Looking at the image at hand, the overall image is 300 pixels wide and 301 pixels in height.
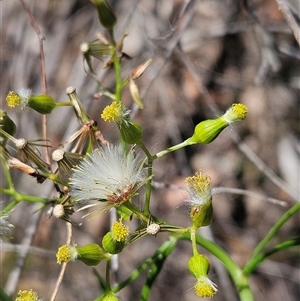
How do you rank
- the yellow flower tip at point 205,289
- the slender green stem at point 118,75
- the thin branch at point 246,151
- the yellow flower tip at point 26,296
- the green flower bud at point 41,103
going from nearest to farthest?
the yellow flower tip at point 205,289 → the yellow flower tip at point 26,296 → the green flower bud at point 41,103 → the slender green stem at point 118,75 → the thin branch at point 246,151

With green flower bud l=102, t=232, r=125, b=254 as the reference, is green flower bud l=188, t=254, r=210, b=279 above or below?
below

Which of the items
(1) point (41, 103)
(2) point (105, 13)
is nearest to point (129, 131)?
Result: (1) point (41, 103)

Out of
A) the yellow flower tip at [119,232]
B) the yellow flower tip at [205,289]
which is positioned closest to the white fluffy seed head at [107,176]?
the yellow flower tip at [119,232]

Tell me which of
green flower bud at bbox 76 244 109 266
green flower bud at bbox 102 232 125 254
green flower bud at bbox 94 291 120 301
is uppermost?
green flower bud at bbox 102 232 125 254

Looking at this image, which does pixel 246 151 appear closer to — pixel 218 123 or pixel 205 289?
pixel 218 123

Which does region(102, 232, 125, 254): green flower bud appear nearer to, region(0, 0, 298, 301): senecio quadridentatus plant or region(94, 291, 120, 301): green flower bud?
region(0, 0, 298, 301): senecio quadridentatus plant

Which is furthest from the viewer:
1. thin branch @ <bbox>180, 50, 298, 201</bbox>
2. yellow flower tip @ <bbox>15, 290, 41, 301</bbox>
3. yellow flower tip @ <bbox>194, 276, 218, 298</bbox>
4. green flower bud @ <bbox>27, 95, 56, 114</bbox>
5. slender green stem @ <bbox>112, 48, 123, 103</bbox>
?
thin branch @ <bbox>180, 50, 298, 201</bbox>

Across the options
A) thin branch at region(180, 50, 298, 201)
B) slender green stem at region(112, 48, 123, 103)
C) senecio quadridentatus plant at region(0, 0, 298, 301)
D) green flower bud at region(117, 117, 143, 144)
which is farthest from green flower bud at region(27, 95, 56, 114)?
thin branch at region(180, 50, 298, 201)

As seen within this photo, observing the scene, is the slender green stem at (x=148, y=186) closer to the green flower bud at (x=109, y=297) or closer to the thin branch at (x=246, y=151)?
the green flower bud at (x=109, y=297)
